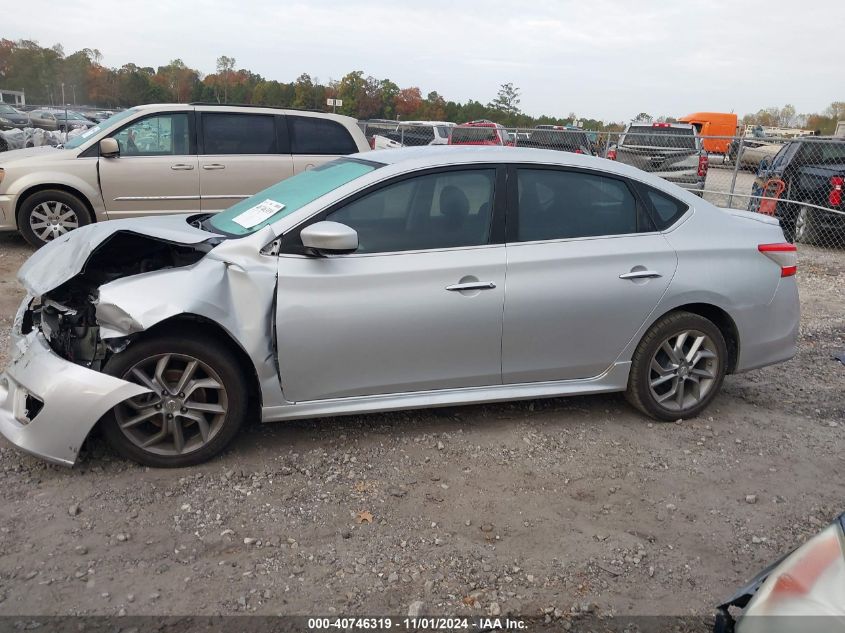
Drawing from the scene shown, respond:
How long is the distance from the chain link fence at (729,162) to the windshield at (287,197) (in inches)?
261

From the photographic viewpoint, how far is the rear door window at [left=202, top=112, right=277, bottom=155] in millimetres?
8242

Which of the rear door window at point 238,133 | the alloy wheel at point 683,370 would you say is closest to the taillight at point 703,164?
the rear door window at point 238,133

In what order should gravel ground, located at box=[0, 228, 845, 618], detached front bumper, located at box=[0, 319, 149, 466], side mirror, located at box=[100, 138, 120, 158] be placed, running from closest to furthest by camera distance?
gravel ground, located at box=[0, 228, 845, 618]
detached front bumper, located at box=[0, 319, 149, 466]
side mirror, located at box=[100, 138, 120, 158]

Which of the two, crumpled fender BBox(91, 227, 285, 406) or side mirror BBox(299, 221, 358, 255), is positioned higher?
side mirror BBox(299, 221, 358, 255)

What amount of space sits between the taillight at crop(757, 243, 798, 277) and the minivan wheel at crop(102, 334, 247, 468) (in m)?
3.29

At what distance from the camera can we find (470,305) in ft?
12.2

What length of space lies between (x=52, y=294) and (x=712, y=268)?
12.5 ft

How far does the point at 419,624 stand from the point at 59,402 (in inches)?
76.7

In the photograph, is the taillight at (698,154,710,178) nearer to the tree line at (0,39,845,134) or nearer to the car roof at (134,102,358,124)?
the car roof at (134,102,358,124)

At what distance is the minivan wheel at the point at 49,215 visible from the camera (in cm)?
773

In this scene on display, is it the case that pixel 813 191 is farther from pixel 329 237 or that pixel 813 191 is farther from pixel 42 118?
pixel 42 118

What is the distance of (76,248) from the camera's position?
3646 millimetres

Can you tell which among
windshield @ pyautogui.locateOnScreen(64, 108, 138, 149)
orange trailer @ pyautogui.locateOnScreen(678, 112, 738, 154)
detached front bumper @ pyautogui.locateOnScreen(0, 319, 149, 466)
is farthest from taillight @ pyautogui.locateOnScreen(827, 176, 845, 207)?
orange trailer @ pyautogui.locateOnScreen(678, 112, 738, 154)

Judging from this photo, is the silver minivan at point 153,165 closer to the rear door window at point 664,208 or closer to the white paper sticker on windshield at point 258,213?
the white paper sticker on windshield at point 258,213
